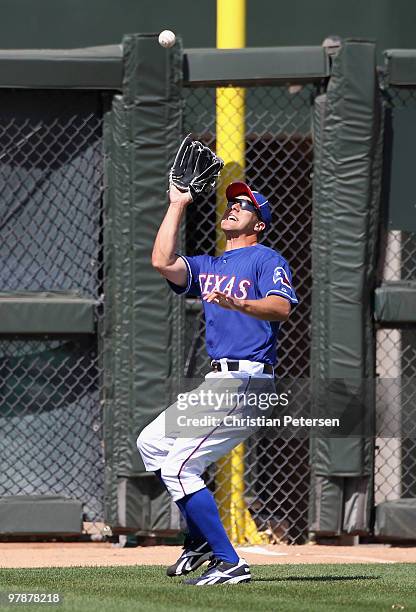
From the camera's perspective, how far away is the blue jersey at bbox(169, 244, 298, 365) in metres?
5.55

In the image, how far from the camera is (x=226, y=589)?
5.19 metres

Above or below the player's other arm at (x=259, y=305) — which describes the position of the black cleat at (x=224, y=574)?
below

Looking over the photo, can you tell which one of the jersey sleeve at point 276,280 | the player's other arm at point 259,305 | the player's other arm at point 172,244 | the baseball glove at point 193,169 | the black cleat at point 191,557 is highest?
the baseball glove at point 193,169

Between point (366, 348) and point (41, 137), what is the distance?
2258mm

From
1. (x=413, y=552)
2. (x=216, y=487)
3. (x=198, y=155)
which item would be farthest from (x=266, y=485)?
(x=198, y=155)

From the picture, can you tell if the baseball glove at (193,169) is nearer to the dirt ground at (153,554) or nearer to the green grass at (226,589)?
the green grass at (226,589)

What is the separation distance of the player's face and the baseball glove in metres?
0.16

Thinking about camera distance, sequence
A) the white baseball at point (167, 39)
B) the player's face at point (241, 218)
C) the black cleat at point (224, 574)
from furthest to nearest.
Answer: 1. the white baseball at point (167, 39)
2. the player's face at point (241, 218)
3. the black cleat at point (224, 574)

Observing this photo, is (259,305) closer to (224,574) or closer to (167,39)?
(224,574)

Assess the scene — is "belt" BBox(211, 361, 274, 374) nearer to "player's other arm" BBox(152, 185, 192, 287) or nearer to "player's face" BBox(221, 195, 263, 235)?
"player's other arm" BBox(152, 185, 192, 287)

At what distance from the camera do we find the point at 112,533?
7.63 metres

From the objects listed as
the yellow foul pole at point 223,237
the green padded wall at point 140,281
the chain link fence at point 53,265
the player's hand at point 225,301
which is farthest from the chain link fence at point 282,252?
the player's hand at point 225,301

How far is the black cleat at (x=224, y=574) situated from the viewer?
17.6 feet

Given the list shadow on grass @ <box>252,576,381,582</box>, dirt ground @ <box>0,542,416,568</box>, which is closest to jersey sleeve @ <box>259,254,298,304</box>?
shadow on grass @ <box>252,576,381,582</box>
